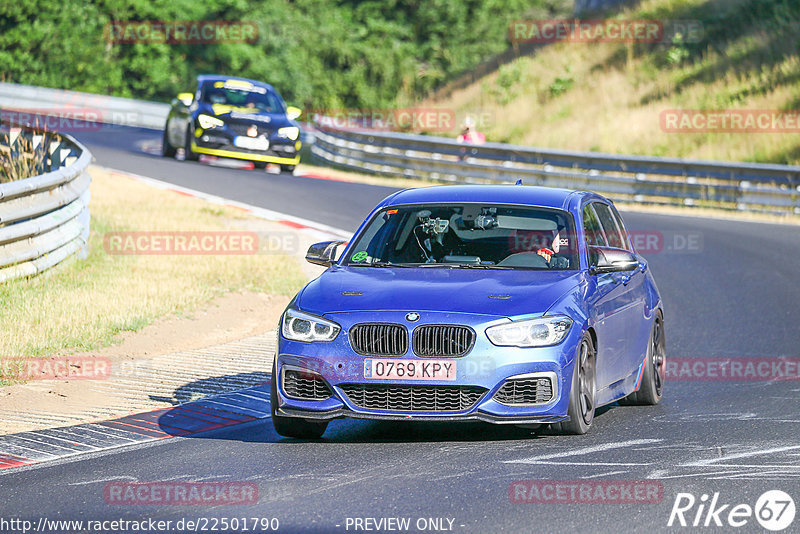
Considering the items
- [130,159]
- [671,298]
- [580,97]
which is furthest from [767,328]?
[580,97]

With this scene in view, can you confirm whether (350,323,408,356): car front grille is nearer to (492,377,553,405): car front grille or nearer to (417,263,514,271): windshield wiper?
(492,377,553,405): car front grille

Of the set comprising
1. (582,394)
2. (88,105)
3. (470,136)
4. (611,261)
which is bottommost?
(88,105)

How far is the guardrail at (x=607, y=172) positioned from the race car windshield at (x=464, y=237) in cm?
1762

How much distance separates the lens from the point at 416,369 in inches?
304

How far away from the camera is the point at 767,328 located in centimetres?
1338

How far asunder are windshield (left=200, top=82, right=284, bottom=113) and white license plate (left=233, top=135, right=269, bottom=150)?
35.2 inches

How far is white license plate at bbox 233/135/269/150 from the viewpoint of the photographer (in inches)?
1101

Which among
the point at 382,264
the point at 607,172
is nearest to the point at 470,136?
the point at 607,172

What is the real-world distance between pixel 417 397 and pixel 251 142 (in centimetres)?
2076

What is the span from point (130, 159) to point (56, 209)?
1597cm

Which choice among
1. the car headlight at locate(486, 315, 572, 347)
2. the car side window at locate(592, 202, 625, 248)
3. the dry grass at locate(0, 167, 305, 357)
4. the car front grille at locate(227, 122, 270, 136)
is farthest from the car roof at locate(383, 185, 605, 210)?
the car front grille at locate(227, 122, 270, 136)

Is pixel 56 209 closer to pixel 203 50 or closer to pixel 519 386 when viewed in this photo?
pixel 519 386

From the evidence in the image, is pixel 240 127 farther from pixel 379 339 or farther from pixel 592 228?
pixel 379 339

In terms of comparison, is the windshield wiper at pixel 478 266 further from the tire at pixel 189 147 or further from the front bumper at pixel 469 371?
the tire at pixel 189 147
